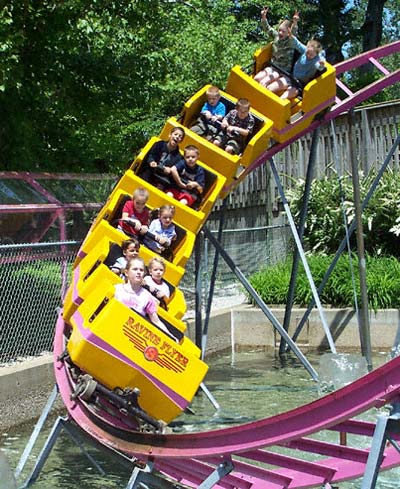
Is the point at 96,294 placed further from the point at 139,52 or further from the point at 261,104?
the point at 139,52

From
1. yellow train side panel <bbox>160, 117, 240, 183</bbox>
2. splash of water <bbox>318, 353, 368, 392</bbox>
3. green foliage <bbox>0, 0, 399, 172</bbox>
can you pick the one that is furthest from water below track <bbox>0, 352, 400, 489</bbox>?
green foliage <bbox>0, 0, 399, 172</bbox>

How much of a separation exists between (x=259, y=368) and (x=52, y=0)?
5.42 m

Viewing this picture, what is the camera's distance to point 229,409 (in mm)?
9578

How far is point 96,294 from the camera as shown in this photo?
6605 millimetres

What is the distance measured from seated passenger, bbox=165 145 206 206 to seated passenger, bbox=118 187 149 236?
49 cm

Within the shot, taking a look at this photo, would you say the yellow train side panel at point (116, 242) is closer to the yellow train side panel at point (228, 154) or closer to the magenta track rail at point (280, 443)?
the magenta track rail at point (280, 443)

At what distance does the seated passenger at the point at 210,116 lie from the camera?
29.8 feet

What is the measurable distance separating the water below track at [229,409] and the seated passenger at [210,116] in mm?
2932

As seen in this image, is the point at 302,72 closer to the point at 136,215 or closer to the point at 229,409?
the point at 136,215

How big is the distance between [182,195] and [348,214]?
7557 mm

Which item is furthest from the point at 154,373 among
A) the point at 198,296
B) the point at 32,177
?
the point at 32,177

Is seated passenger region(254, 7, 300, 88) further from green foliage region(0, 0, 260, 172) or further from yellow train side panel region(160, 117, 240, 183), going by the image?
green foliage region(0, 0, 260, 172)

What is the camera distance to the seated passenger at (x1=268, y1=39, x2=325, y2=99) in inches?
356

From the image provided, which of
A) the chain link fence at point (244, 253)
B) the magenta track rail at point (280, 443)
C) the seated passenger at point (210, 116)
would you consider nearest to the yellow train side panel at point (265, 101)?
the seated passenger at point (210, 116)
